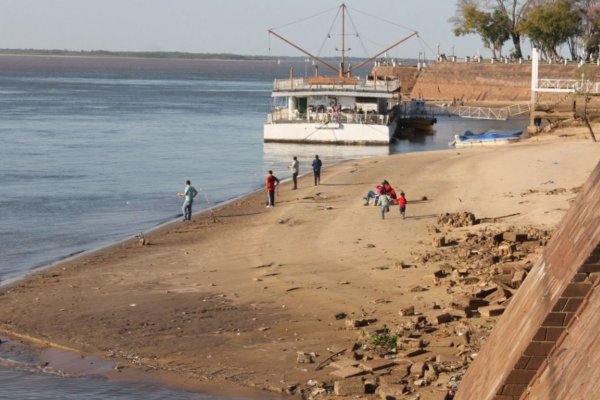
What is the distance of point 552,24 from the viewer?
10462 centimetres

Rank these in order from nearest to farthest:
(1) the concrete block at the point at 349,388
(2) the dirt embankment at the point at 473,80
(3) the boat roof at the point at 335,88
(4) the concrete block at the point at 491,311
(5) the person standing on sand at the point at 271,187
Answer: (1) the concrete block at the point at 349,388 → (4) the concrete block at the point at 491,311 → (5) the person standing on sand at the point at 271,187 → (3) the boat roof at the point at 335,88 → (2) the dirt embankment at the point at 473,80

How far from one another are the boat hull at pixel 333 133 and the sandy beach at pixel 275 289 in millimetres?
25169

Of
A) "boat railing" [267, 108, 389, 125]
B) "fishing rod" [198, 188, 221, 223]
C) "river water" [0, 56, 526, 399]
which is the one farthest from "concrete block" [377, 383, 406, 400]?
"boat railing" [267, 108, 389, 125]

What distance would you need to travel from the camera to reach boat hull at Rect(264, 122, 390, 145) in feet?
190

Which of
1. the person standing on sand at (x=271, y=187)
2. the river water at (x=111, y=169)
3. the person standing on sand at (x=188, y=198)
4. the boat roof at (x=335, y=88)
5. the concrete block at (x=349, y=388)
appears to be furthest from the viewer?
the boat roof at (x=335, y=88)

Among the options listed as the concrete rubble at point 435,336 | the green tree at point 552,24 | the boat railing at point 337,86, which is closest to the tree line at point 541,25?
the green tree at point 552,24

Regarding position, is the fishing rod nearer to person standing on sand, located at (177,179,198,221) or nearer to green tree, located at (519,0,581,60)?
person standing on sand, located at (177,179,198,221)

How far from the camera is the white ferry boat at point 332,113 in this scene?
5825cm

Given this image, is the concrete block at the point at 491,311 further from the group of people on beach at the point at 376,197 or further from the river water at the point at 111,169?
the group of people on beach at the point at 376,197

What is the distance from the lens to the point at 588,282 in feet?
25.2

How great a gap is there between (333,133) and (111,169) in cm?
1437

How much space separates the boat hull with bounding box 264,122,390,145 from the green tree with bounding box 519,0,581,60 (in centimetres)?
5070

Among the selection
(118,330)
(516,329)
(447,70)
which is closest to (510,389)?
(516,329)

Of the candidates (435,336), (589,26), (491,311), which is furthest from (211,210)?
(589,26)
